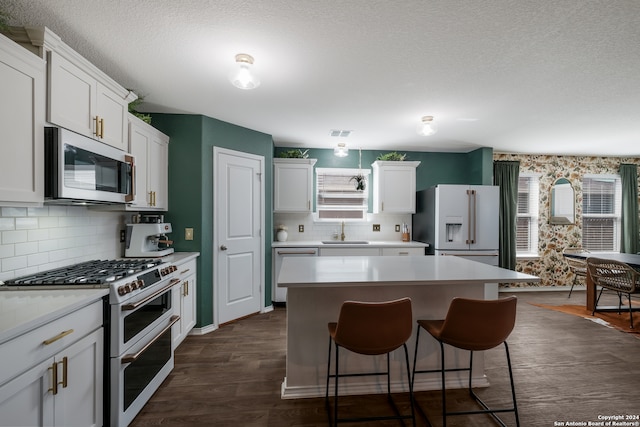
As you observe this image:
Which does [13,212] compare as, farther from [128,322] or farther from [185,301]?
[185,301]

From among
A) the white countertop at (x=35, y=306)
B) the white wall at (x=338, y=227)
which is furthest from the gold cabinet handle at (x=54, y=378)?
the white wall at (x=338, y=227)

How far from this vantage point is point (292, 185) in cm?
432

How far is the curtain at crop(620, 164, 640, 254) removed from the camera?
17.0 feet

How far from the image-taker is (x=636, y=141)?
4.16 meters

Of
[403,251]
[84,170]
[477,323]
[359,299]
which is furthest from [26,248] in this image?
[403,251]

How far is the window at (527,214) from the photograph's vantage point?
5152mm

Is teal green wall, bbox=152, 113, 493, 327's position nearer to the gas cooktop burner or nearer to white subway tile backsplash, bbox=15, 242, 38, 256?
the gas cooktop burner

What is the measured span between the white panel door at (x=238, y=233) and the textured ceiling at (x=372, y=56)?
59 centimetres

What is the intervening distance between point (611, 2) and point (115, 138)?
3.22 m

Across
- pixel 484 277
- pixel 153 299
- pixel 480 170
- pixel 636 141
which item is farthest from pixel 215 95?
pixel 636 141

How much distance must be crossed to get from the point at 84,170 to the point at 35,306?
87 centimetres

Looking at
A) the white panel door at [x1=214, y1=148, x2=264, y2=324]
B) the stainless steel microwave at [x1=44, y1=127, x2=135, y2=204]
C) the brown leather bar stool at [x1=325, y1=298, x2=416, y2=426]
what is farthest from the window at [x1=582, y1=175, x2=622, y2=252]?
the stainless steel microwave at [x1=44, y1=127, x2=135, y2=204]

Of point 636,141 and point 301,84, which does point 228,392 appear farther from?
point 636,141

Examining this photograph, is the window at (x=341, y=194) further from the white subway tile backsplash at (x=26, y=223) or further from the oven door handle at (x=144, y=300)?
the white subway tile backsplash at (x=26, y=223)
